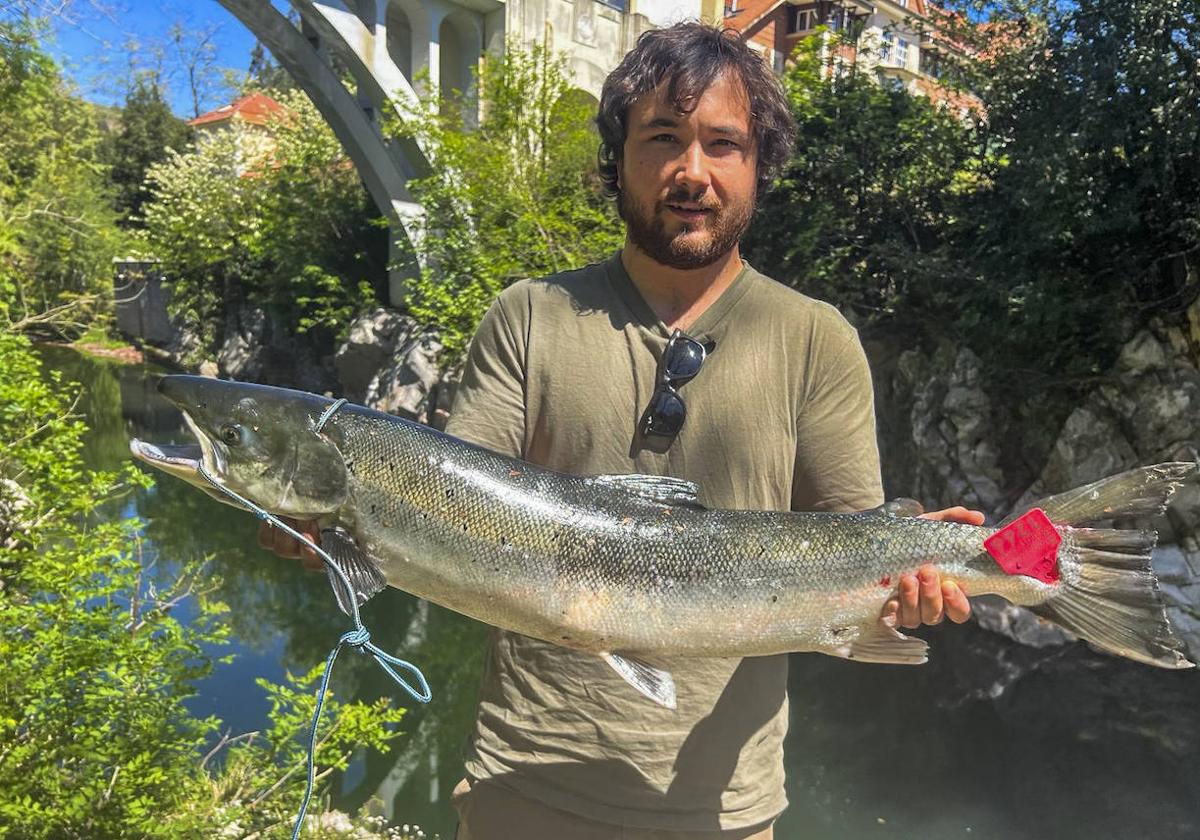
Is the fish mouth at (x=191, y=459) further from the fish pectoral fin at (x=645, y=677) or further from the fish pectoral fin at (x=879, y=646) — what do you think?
the fish pectoral fin at (x=879, y=646)

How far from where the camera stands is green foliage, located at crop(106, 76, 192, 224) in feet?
109

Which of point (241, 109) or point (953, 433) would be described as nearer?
point (953, 433)

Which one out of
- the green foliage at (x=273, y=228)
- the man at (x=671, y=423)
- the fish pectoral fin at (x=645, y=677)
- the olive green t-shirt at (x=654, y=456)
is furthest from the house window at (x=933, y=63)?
the fish pectoral fin at (x=645, y=677)

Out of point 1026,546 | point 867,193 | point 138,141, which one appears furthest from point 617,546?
point 138,141

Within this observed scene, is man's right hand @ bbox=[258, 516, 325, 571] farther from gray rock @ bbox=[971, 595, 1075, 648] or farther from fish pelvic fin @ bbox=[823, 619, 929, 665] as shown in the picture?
gray rock @ bbox=[971, 595, 1075, 648]

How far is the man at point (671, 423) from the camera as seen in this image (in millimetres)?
2135

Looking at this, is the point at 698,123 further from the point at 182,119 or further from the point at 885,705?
the point at 182,119

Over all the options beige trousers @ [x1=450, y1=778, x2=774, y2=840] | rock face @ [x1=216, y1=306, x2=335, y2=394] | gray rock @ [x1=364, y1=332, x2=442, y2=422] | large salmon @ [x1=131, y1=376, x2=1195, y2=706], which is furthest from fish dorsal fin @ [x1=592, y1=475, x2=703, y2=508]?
rock face @ [x1=216, y1=306, x2=335, y2=394]

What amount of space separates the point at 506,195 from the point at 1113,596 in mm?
12157

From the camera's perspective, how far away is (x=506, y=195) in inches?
527

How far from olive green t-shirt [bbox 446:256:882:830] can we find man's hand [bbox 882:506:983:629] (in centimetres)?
24

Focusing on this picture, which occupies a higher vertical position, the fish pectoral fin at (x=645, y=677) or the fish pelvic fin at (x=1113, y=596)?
the fish pelvic fin at (x=1113, y=596)

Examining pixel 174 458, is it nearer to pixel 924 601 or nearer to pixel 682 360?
pixel 682 360

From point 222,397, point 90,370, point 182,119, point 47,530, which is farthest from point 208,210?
point 222,397
